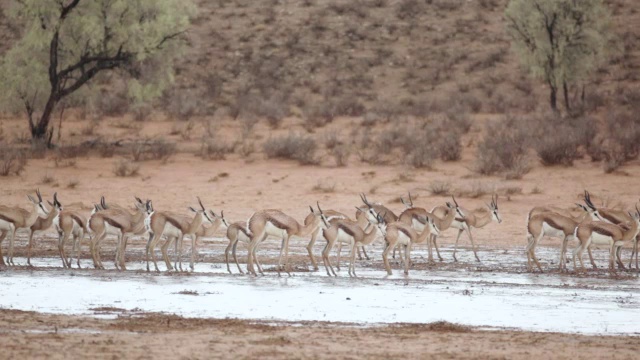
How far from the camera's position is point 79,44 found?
31.7 m

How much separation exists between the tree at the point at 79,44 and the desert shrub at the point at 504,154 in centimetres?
993

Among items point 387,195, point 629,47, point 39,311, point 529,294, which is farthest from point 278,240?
point 629,47

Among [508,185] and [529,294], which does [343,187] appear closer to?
[508,185]

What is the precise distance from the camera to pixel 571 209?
23.2m

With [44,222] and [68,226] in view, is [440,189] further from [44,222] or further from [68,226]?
[68,226]

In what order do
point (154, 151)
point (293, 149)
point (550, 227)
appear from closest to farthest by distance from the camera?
point (550, 227) < point (293, 149) < point (154, 151)

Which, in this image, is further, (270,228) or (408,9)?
(408,9)

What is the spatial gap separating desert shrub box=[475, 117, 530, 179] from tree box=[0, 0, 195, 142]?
32.6 ft

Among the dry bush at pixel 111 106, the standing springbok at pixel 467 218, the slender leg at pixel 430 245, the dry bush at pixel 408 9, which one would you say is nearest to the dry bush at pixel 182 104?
the dry bush at pixel 111 106

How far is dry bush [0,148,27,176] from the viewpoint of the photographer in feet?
86.1

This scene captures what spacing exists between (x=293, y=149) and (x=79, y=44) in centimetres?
782

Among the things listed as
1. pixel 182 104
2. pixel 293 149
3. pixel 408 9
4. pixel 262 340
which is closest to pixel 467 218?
pixel 262 340

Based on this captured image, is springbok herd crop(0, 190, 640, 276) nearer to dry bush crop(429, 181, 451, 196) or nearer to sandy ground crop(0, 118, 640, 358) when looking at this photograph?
sandy ground crop(0, 118, 640, 358)

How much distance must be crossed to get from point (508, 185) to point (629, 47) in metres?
24.9
